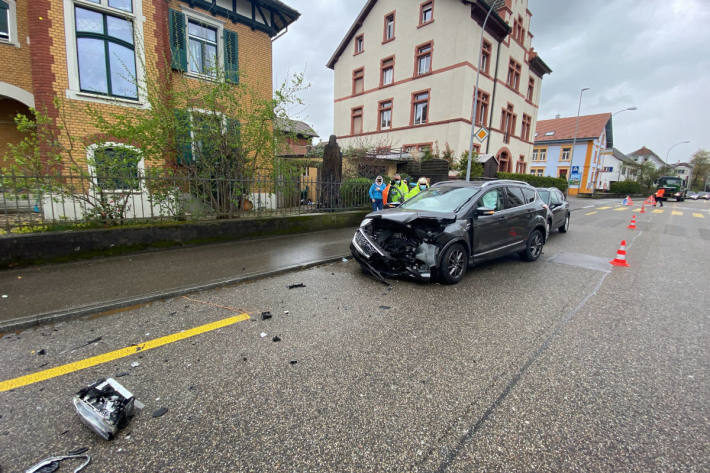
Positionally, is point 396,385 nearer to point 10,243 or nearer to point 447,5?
point 10,243

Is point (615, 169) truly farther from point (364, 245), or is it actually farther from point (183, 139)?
point (183, 139)

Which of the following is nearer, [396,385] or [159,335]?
[396,385]

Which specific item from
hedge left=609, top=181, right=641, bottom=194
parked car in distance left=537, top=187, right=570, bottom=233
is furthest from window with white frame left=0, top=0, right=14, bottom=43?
hedge left=609, top=181, right=641, bottom=194

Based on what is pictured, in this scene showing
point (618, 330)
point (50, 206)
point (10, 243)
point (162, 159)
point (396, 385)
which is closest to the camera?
point (396, 385)

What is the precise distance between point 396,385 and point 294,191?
734 centimetres

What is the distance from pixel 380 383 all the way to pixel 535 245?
5914mm

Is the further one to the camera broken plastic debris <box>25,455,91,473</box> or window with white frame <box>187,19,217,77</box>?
window with white frame <box>187,19,217,77</box>

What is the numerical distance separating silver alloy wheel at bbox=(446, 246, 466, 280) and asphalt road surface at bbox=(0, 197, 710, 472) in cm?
54

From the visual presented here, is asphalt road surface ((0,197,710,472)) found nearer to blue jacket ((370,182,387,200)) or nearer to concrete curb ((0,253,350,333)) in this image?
concrete curb ((0,253,350,333))

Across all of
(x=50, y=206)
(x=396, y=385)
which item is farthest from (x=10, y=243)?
(x=396, y=385)

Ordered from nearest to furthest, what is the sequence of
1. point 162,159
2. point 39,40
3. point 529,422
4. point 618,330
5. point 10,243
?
point 529,422 → point 618,330 → point 10,243 → point 162,159 → point 39,40

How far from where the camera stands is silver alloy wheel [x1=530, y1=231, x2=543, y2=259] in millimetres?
6918

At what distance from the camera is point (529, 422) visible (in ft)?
7.34

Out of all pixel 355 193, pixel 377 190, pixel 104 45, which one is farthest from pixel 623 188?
pixel 104 45
